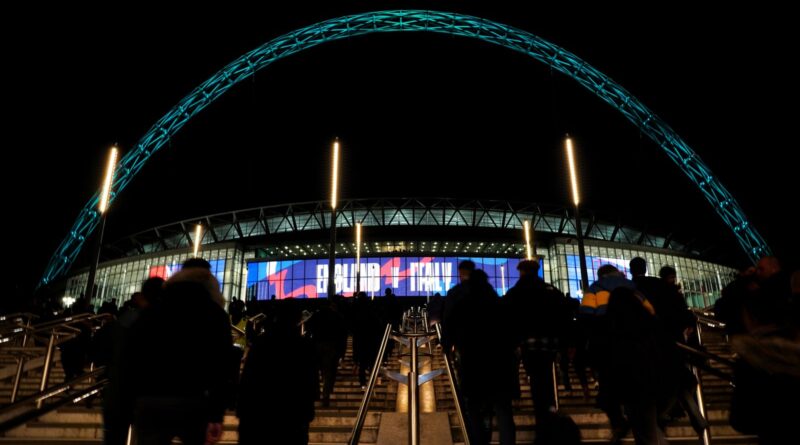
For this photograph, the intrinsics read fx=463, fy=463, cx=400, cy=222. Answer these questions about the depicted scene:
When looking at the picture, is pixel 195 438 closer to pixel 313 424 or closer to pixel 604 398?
pixel 313 424

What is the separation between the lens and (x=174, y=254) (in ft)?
164

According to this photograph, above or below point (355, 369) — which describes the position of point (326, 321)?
above

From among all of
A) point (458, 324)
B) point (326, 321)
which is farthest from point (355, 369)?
point (458, 324)

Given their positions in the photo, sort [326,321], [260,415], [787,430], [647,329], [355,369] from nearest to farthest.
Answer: [787,430], [260,415], [647,329], [326,321], [355,369]

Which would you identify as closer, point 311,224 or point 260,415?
point 260,415

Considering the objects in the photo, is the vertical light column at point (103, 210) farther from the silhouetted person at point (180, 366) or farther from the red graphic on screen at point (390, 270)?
the red graphic on screen at point (390, 270)

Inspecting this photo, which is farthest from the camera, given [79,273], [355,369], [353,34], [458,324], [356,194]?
[356,194]

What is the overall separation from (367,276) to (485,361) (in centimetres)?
4460

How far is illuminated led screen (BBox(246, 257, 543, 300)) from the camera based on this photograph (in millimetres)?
48156

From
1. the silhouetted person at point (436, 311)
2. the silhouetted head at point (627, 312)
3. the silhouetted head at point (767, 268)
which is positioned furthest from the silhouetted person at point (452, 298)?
the silhouetted head at point (767, 268)

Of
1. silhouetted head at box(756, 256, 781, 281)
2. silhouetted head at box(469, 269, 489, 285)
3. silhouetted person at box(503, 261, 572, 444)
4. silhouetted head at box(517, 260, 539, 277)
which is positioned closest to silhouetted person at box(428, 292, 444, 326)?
silhouetted head at box(517, 260, 539, 277)

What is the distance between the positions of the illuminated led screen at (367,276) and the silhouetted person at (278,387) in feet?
145

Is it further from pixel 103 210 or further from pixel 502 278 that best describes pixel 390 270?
pixel 103 210

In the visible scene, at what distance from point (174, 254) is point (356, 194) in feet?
80.6
